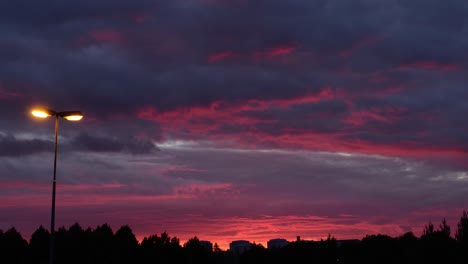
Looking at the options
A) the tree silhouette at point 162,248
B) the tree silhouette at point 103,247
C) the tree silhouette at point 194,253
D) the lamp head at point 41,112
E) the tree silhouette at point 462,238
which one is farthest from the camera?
the tree silhouette at point 194,253

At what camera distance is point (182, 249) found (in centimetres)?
15150

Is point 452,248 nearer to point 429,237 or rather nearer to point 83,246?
point 429,237

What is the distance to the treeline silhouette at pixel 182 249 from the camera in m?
90.9

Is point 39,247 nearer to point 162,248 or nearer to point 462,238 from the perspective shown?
point 162,248

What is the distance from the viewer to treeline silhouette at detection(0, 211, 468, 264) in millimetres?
90875

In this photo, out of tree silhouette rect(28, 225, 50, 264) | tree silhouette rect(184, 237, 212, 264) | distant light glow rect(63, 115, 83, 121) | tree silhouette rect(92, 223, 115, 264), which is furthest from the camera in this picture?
tree silhouette rect(184, 237, 212, 264)

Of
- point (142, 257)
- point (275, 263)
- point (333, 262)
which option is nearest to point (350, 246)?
point (333, 262)

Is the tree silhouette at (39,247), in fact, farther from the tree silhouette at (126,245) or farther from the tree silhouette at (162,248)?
the tree silhouette at (162,248)

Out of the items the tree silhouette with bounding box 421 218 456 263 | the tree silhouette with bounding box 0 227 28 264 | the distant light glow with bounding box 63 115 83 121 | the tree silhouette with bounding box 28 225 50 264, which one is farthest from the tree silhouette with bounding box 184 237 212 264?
the distant light glow with bounding box 63 115 83 121

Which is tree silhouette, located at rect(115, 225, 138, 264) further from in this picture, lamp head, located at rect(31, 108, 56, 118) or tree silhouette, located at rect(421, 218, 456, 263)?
lamp head, located at rect(31, 108, 56, 118)

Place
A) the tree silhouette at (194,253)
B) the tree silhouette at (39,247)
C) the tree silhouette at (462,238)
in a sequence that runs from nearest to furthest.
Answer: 1. the tree silhouette at (462,238)
2. the tree silhouette at (39,247)
3. the tree silhouette at (194,253)

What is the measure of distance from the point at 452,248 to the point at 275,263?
68843 millimetres

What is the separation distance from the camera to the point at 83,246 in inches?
4894

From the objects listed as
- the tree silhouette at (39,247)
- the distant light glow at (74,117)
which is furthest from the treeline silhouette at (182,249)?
the distant light glow at (74,117)
